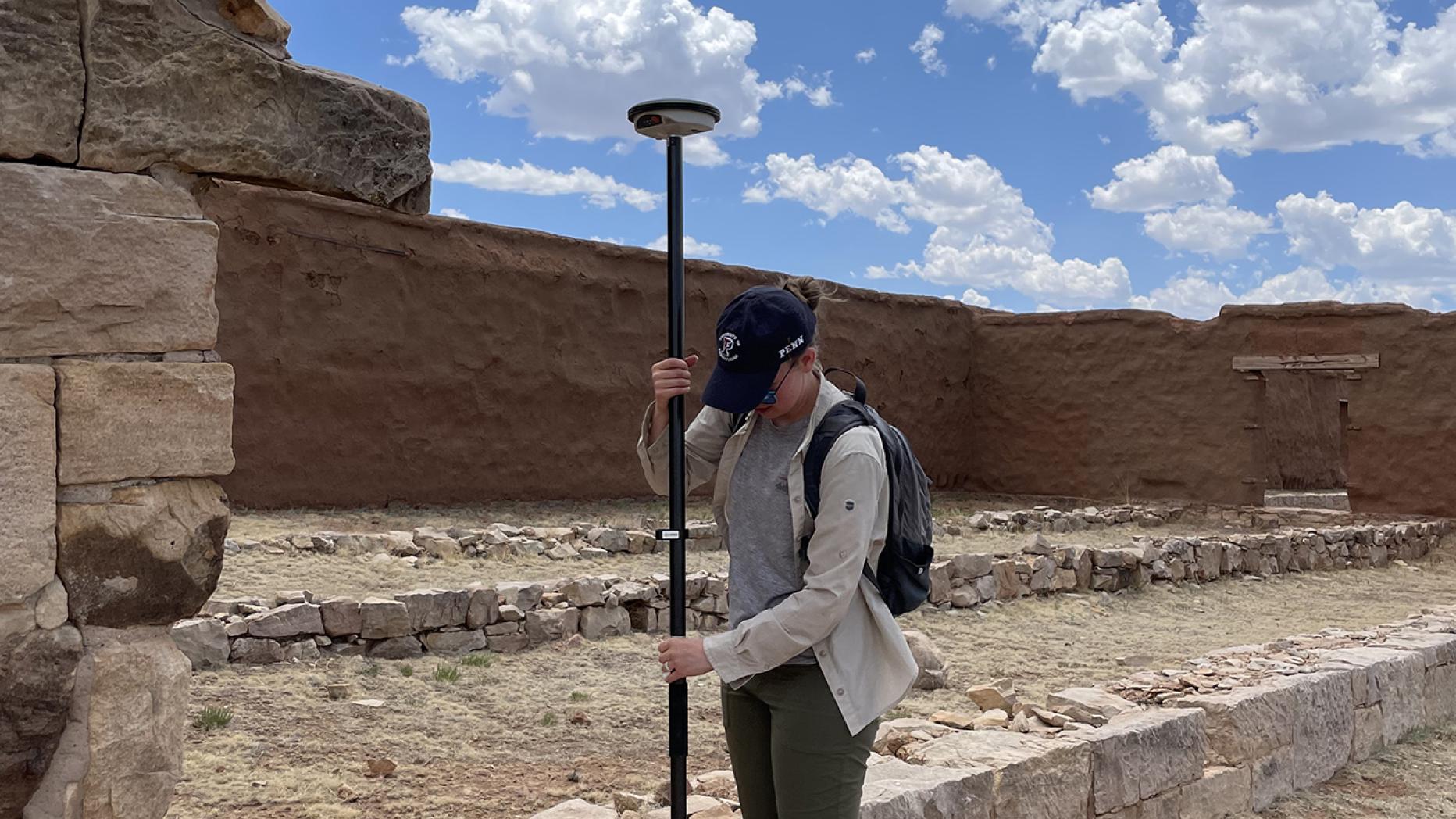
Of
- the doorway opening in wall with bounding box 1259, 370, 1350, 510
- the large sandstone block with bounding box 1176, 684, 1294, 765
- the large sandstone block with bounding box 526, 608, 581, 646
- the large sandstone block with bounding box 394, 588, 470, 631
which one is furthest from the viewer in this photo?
the doorway opening in wall with bounding box 1259, 370, 1350, 510

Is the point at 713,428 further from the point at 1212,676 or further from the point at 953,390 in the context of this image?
the point at 953,390

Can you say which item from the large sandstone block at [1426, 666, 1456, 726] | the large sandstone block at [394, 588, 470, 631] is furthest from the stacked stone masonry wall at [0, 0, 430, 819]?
the large sandstone block at [1426, 666, 1456, 726]

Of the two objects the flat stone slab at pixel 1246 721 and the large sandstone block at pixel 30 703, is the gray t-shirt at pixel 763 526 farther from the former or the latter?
the flat stone slab at pixel 1246 721

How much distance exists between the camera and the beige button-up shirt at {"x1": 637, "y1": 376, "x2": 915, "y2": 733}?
2.55 m

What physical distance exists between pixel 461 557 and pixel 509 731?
14.7ft

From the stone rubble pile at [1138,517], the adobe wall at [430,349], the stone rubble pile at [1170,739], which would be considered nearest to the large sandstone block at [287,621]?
the stone rubble pile at [1170,739]

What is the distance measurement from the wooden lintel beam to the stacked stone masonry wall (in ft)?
59.1

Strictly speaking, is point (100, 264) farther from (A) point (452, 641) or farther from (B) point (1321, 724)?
(B) point (1321, 724)

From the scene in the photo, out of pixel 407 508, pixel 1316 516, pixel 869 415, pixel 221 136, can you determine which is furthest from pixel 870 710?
pixel 1316 516

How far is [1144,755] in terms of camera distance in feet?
16.2

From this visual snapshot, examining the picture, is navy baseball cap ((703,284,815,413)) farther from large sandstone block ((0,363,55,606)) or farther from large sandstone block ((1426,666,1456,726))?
large sandstone block ((1426,666,1456,726))

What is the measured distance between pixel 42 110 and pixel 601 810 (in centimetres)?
260

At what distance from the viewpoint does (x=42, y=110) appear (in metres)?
2.43

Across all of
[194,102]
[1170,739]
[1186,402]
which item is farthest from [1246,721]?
[1186,402]
